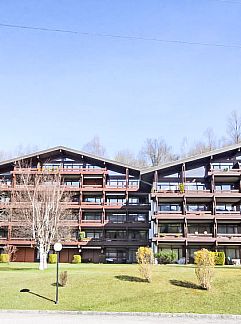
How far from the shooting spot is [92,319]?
49.8 ft

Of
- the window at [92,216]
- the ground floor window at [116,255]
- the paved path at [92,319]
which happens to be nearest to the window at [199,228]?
the ground floor window at [116,255]

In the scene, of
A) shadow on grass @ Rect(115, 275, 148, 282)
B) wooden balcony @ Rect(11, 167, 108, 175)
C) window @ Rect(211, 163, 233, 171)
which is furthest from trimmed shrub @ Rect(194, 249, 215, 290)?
wooden balcony @ Rect(11, 167, 108, 175)

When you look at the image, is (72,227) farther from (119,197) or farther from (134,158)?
(134,158)

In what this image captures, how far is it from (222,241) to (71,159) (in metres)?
20.9

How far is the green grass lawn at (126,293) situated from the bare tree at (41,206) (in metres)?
7.06

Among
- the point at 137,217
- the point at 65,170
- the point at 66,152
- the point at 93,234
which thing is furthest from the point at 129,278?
the point at 66,152

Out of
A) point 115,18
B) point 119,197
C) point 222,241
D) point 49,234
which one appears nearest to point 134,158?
point 119,197

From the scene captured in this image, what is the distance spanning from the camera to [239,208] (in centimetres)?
4472

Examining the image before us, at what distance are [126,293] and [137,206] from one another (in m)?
28.6

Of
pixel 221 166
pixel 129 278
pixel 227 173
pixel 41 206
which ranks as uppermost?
pixel 221 166

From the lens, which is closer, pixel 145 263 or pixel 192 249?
pixel 145 263

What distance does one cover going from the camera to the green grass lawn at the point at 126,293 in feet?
56.8

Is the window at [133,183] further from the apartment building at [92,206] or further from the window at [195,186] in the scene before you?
the window at [195,186]

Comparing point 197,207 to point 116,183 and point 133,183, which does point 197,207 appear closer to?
point 133,183
